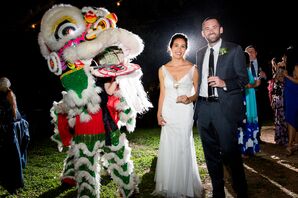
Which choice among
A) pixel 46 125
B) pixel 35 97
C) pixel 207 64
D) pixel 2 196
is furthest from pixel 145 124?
pixel 207 64

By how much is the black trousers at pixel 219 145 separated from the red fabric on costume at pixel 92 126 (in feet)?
4.34

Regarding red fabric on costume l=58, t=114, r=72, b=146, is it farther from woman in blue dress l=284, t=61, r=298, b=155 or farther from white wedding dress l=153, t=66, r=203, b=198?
woman in blue dress l=284, t=61, r=298, b=155

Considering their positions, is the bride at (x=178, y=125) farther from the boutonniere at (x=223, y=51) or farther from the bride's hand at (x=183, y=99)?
the boutonniere at (x=223, y=51)

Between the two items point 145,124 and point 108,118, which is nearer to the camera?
point 108,118

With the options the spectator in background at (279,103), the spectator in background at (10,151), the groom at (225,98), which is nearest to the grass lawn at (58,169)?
the spectator in background at (10,151)

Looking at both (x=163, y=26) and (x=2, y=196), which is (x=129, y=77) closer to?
(x=2, y=196)

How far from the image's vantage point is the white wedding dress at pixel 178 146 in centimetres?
476

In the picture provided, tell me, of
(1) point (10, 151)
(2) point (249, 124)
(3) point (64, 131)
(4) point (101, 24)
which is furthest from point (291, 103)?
(1) point (10, 151)

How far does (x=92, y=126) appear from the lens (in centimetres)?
440

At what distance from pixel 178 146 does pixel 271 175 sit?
6.79 feet

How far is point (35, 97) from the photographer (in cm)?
1501

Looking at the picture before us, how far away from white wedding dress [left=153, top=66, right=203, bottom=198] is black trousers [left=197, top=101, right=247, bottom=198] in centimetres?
40

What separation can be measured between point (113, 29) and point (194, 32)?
1542cm

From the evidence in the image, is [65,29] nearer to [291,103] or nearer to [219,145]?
[219,145]
